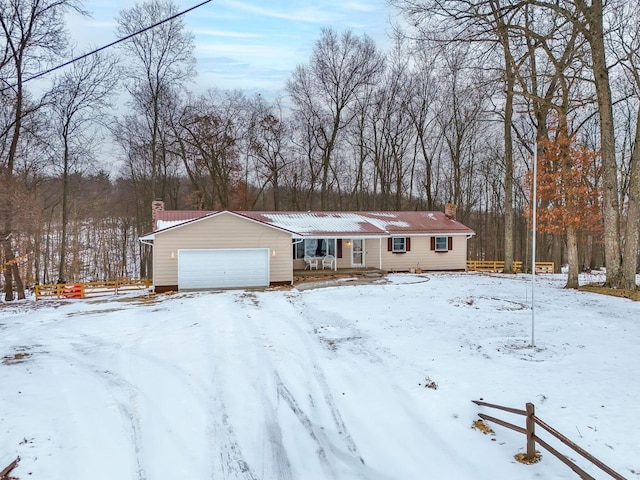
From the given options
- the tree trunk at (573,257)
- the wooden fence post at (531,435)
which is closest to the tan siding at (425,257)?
the tree trunk at (573,257)

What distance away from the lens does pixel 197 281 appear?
16016mm

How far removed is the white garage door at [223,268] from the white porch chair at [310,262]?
3.30 m

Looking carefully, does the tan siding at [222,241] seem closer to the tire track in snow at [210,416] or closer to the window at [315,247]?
the window at [315,247]

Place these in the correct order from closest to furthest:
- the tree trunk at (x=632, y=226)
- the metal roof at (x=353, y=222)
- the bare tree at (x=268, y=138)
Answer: the tree trunk at (x=632, y=226) → the metal roof at (x=353, y=222) → the bare tree at (x=268, y=138)

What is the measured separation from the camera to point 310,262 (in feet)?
64.4

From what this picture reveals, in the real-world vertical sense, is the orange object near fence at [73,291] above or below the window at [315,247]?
below

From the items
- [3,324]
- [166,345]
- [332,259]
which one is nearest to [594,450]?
[166,345]

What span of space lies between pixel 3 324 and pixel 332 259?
13.3 meters

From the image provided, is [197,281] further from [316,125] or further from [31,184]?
[316,125]

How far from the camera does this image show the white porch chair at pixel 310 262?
19.6 meters

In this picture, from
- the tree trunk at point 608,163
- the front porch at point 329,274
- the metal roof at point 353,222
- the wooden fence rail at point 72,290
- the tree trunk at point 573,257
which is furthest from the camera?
the metal roof at point 353,222

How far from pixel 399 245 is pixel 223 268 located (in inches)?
397

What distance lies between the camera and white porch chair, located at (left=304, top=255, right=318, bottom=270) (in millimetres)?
19609

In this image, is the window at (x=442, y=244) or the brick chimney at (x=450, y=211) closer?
the window at (x=442, y=244)
